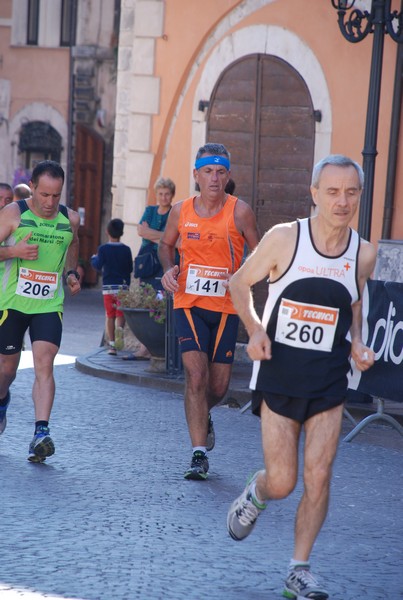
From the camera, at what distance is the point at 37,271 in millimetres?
8531

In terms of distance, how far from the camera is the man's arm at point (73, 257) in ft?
28.7

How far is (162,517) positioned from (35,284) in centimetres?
222

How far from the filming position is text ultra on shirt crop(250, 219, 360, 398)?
18.1 feet

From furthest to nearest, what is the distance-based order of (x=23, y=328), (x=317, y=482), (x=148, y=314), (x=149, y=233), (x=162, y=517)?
(x=149, y=233) → (x=148, y=314) → (x=23, y=328) → (x=162, y=517) → (x=317, y=482)

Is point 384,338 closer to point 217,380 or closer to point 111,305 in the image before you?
point 217,380

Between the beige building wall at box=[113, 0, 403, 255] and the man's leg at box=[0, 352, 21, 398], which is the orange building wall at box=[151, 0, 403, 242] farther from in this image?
the man's leg at box=[0, 352, 21, 398]

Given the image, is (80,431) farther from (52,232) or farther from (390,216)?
(390,216)

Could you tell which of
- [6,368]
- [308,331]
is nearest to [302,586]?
[308,331]

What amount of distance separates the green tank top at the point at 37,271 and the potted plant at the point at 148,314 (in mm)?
4541

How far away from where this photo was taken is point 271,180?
14945mm

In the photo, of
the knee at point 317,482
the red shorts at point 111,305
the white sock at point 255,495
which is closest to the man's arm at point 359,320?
the knee at point 317,482

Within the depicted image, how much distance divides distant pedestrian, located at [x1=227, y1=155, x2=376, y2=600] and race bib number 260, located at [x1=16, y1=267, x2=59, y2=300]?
3.14 m

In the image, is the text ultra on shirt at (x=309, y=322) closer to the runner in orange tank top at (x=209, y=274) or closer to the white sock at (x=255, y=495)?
the white sock at (x=255, y=495)

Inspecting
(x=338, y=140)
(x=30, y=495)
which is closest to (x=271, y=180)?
(x=338, y=140)
